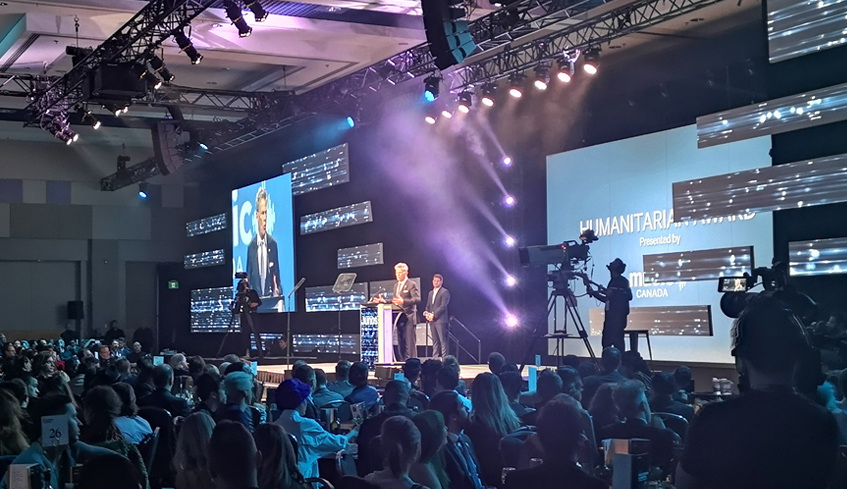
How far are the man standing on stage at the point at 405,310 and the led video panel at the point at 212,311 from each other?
782 centimetres

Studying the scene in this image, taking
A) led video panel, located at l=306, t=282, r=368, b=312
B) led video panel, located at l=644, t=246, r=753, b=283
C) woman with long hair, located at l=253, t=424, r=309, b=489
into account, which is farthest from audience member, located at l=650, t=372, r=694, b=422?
led video panel, located at l=306, t=282, r=368, b=312

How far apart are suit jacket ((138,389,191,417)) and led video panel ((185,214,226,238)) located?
15.3 m

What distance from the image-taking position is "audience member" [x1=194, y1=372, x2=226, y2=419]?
535 cm

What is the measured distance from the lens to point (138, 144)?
22.4 m

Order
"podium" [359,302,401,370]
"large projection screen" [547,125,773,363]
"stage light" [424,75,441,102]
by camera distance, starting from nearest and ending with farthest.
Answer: "large projection screen" [547,125,773,363] < "stage light" [424,75,441,102] < "podium" [359,302,401,370]

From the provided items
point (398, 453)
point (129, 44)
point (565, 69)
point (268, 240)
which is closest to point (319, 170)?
point (268, 240)

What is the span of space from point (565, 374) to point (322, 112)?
31.0 ft

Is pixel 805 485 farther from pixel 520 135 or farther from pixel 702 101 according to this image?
pixel 520 135

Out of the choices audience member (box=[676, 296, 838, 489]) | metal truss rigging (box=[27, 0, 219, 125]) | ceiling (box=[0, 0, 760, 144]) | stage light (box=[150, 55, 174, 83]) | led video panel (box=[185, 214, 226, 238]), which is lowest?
audience member (box=[676, 296, 838, 489])

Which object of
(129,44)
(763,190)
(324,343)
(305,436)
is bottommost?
(324,343)

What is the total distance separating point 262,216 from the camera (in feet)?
59.6

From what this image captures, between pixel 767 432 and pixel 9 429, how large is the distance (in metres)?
3.30

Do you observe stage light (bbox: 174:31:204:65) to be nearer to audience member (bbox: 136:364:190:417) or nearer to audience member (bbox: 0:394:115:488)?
audience member (bbox: 136:364:190:417)

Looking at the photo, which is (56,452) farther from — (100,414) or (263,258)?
(263,258)
